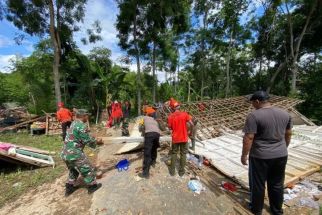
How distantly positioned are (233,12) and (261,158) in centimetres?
1719

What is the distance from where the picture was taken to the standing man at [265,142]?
324 cm

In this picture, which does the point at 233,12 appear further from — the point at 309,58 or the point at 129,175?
the point at 129,175

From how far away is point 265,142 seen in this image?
3281 mm

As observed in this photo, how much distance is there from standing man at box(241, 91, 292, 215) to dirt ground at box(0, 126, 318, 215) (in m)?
0.74

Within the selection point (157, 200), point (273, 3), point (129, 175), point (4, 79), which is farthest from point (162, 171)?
point (4, 79)

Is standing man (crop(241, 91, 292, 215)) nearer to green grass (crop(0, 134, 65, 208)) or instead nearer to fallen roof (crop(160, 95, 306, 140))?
fallen roof (crop(160, 95, 306, 140))

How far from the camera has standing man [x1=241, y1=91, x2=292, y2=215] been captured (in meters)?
3.24

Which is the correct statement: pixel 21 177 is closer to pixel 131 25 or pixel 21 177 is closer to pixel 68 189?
pixel 68 189

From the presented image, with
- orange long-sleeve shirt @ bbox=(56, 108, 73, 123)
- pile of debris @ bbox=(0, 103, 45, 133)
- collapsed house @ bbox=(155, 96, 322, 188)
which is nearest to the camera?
collapsed house @ bbox=(155, 96, 322, 188)

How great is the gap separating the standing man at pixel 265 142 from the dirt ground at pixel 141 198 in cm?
74

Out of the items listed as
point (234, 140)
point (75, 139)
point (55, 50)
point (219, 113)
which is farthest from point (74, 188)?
point (55, 50)

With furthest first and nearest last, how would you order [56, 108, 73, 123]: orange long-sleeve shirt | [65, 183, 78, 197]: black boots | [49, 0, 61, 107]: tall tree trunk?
[49, 0, 61, 107]: tall tree trunk < [56, 108, 73, 123]: orange long-sleeve shirt < [65, 183, 78, 197]: black boots

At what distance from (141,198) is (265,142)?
2327mm

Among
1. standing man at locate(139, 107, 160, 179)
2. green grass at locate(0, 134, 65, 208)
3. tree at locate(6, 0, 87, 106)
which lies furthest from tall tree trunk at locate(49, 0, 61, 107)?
standing man at locate(139, 107, 160, 179)
